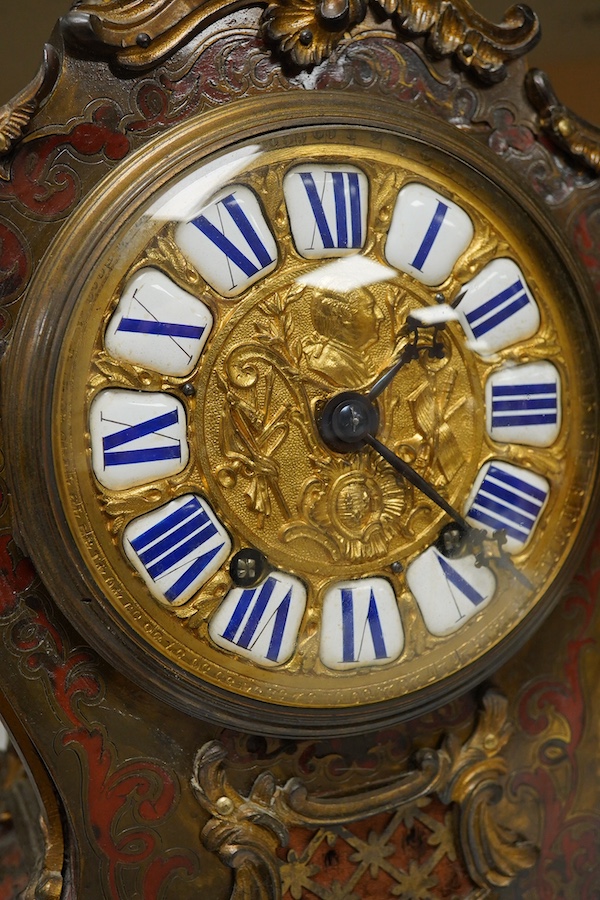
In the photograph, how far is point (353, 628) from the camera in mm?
1277

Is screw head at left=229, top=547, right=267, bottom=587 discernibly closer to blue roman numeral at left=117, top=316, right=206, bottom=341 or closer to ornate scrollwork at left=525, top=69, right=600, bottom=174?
blue roman numeral at left=117, top=316, right=206, bottom=341

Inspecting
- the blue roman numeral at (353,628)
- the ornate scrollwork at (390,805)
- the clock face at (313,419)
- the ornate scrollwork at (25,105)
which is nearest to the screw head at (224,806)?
the ornate scrollwork at (390,805)

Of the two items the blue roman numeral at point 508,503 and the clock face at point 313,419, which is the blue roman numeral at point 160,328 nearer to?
the clock face at point 313,419

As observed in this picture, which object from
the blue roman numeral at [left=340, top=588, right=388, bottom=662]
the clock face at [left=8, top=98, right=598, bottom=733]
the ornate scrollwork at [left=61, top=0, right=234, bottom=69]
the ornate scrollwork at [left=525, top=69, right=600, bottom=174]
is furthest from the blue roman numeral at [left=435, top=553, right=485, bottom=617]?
the ornate scrollwork at [left=61, top=0, right=234, bottom=69]

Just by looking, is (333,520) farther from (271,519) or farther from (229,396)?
(229,396)

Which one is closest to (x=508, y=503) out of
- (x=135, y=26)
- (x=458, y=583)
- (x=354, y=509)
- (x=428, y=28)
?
(x=458, y=583)

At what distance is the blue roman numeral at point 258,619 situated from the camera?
122 cm

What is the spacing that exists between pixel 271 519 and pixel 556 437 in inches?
18.0

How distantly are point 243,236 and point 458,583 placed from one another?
56cm

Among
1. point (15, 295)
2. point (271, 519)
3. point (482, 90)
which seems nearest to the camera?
point (15, 295)

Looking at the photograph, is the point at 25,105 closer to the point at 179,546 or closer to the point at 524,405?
the point at 179,546

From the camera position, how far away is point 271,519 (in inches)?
48.6

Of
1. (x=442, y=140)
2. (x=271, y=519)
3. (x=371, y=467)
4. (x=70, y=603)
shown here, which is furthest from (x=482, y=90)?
(x=70, y=603)

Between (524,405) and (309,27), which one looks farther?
(524,405)
